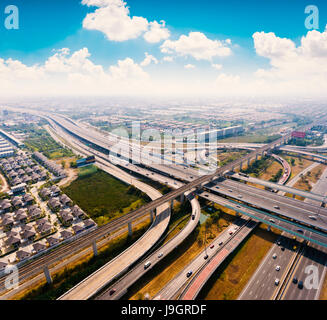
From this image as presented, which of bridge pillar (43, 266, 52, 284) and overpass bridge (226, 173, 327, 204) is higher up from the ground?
overpass bridge (226, 173, 327, 204)

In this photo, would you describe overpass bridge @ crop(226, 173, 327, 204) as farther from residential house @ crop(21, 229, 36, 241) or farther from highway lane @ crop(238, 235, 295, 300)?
residential house @ crop(21, 229, 36, 241)

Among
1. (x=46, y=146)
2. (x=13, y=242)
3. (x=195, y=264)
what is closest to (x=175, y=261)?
(x=195, y=264)

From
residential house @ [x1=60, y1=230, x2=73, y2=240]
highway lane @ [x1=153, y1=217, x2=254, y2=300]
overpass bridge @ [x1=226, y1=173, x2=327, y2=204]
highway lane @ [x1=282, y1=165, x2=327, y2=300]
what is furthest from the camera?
overpass bridge @ [x1=226, y1=173, x2=327, y2=204]

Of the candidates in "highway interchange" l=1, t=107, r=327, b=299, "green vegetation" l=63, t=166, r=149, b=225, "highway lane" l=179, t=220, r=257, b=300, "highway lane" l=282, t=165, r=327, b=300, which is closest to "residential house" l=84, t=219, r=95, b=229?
"green vegetation" l=63, t=166, r=149, b=225

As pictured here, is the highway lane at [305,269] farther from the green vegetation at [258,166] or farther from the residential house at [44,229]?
the residential house at [44,229]

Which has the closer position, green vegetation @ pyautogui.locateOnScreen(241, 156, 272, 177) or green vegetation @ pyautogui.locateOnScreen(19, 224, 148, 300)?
green vegetation @ pyautogui.locateOnScreen(19, 224, 148, 300)
